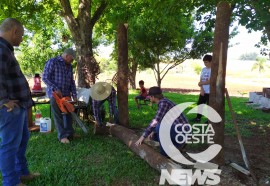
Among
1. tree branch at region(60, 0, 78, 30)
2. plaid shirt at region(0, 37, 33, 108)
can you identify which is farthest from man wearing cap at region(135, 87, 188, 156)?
tree branch at region(60, 0, 78, 30)

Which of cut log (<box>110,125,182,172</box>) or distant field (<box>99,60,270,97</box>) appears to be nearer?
cut log (<box>110,125,182,172</box>)

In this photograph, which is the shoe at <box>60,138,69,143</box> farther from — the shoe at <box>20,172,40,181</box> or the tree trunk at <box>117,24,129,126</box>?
the shoe at <box>20,172,40,181</box>

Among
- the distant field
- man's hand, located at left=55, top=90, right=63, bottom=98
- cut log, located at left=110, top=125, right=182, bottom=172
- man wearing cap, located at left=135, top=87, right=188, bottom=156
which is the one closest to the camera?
cut log, located at left=110, top=125, right=182, bottom=172

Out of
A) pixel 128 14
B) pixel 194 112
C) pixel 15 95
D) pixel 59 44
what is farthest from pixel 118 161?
pixel 59 44

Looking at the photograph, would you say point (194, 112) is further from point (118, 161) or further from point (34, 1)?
point (34, 1)

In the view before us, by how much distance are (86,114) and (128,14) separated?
15.1 feet

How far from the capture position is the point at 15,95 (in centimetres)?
344

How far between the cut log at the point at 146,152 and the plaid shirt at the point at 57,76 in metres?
1.36

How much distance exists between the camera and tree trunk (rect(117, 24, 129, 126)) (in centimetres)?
691

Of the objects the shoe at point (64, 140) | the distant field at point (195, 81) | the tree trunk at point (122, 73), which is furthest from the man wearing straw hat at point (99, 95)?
the distant field at point (195, 81)

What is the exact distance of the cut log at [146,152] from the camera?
4094 millimetres

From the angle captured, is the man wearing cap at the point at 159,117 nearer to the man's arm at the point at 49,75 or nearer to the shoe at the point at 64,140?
the shoe at the point at 64,140

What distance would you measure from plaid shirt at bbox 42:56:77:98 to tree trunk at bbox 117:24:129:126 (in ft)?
4.36

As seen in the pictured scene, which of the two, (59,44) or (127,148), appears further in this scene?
(59,44)
